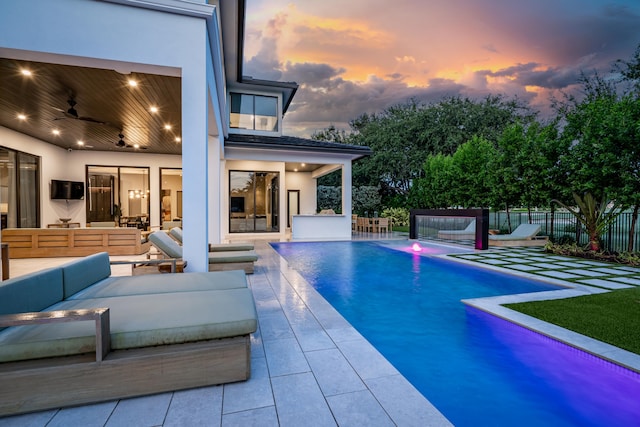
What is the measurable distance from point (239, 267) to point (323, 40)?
19.7 meters

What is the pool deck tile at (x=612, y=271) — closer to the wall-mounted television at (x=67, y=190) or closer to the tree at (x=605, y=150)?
the tree at (x=605, y=150)

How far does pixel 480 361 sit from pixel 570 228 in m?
10.5

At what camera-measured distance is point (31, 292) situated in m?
2.38

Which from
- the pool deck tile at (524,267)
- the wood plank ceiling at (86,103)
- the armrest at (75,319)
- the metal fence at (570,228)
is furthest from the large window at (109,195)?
the metal fence at (570,228)

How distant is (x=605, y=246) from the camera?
8.92 meters

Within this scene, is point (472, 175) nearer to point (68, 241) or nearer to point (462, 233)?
point (462, 233)

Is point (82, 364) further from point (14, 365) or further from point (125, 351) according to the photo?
point (14, 365)

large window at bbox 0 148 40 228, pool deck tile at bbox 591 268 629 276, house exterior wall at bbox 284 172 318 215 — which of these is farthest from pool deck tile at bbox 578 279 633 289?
large window at bbox 0 148 40 228

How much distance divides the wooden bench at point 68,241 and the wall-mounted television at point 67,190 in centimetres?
280

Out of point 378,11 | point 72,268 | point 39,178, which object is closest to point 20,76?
point 72,268

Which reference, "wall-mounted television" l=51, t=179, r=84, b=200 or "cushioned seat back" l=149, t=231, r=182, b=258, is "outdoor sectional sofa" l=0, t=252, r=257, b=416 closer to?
"cushioned seat back" l=149, t=231, r=182, b=258

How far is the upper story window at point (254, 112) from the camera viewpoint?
46.6ft

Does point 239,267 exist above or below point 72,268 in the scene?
below

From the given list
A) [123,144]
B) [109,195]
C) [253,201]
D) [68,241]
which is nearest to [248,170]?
[253,201]
